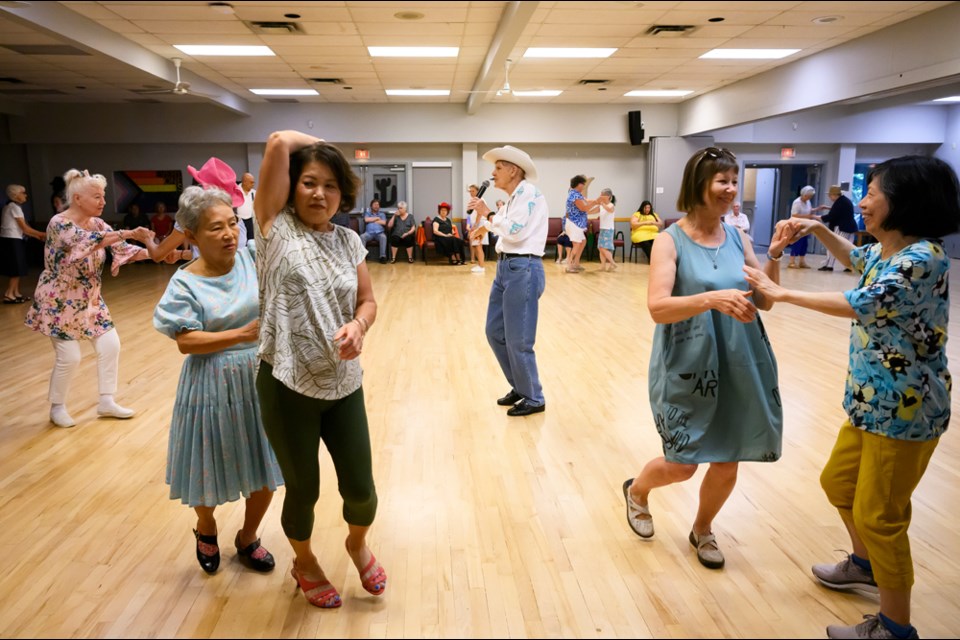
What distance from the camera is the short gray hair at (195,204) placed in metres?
2.25

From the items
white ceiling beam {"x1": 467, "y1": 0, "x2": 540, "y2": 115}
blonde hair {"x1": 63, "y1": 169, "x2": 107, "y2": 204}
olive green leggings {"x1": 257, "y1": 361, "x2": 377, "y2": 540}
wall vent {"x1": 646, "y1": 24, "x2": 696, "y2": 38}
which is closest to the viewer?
olive green leggings {"x1": 257, "y1": 361, "x2": 377, "y2": 540}

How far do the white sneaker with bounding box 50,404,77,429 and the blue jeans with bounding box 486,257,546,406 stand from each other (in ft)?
8.45

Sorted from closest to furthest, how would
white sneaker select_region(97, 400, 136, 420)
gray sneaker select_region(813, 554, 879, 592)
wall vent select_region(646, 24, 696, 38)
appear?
gray sneaker select_region(813, 554, 879, 592) → white sneaker select_region(97, 400, 136, 420) → wall vent select_region(646, 24, 696, 38)

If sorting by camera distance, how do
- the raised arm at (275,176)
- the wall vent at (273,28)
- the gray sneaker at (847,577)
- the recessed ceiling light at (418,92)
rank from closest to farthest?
the raised arm at (275,176) → the gray sneaker at (847,577) → the wall vent at (273,28) → the recessed ceiling light at (418,92)

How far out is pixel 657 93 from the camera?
13477 millimetres

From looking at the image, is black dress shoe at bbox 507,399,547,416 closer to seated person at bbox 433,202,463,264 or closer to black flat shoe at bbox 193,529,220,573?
black flat shoe at bbox 193,529,220,573

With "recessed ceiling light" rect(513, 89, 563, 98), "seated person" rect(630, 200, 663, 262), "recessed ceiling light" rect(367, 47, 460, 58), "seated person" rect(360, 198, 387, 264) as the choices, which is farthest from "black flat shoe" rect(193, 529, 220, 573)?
"seated person" rect(360, 198, 387, 264)

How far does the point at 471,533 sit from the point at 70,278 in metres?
2.88

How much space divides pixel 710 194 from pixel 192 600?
220 centimetres

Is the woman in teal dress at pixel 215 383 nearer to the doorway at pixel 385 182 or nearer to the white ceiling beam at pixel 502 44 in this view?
the white ceiling beam at pixel 502 44

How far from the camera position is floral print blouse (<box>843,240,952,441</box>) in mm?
1876

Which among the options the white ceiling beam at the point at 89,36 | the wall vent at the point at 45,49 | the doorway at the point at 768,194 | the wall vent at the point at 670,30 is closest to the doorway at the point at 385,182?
the white ceiling beam at the point at 89,36

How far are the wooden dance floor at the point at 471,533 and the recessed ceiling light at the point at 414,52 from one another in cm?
574

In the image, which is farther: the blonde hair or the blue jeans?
the blue jeans
